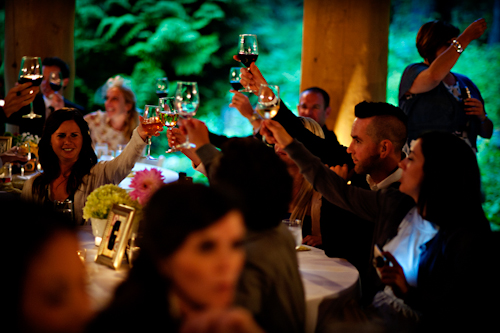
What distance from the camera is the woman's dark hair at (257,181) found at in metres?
1.58

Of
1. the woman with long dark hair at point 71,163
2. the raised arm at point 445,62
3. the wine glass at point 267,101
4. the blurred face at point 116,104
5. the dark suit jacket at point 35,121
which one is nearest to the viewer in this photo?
the wine glass at point 267,101

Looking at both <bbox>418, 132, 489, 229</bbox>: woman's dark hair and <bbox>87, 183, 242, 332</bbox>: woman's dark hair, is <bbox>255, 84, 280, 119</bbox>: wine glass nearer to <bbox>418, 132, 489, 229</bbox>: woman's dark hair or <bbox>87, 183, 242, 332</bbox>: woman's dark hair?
<bbox>418, 132, 489, 229</bbox>: woman's dark hair

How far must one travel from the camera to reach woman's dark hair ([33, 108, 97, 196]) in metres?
2.95

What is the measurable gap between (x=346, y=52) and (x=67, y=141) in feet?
9.39

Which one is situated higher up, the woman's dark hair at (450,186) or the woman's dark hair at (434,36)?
the woman's dark hair at (434,36)

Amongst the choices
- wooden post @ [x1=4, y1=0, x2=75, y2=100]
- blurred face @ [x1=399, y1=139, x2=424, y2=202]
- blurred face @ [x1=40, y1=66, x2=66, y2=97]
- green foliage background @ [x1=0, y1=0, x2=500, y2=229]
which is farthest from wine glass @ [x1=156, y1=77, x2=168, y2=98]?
green foliage background @ [x1=0, y1=0, x2=500, y2=229]

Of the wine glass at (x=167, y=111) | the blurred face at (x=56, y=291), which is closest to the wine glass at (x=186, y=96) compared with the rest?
the wine glass at (x=167, y=111)

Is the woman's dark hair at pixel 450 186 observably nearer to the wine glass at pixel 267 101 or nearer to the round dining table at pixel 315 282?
the round dining table at pixel 315 282

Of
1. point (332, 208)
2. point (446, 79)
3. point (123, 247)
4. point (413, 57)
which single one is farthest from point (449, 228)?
point (413, 57)

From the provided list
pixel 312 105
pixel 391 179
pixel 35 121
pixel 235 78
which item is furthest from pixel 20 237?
pixel 35 121

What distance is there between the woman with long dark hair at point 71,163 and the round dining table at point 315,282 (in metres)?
0.68

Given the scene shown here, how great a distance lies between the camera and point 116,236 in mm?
2061

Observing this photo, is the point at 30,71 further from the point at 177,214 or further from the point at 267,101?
the point at 177,214

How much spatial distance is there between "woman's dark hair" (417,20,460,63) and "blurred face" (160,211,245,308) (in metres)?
3.29
